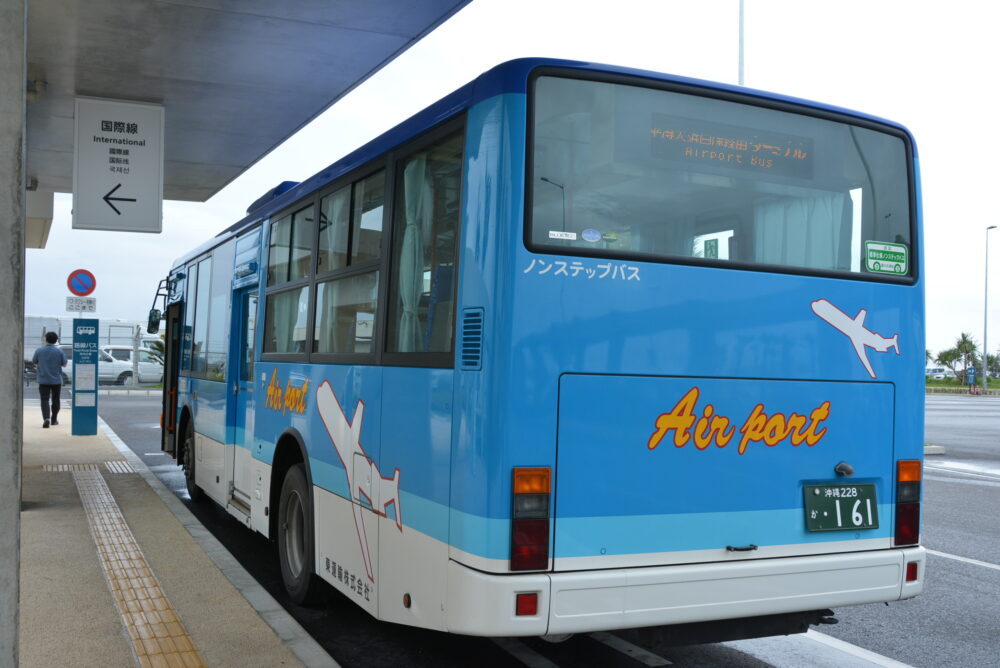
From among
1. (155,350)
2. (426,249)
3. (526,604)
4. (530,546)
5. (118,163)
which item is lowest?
(526,604)

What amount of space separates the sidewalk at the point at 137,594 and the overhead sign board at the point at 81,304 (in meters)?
9.88

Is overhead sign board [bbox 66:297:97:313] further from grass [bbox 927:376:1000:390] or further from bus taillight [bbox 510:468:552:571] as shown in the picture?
grass [bbox 927:376:1000:390]

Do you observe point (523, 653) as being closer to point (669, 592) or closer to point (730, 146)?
point (669, 592)

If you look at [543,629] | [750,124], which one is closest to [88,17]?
[750,124]

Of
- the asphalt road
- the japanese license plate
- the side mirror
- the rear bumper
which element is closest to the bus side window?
the rear bumper

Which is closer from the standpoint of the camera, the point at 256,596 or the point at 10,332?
the point at 10,332

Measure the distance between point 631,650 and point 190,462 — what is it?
651 centimetres

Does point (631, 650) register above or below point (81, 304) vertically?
below

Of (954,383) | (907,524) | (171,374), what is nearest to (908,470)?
(907,524)

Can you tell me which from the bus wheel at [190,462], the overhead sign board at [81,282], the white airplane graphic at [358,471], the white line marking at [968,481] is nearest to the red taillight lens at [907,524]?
the white airplane graphic at [358,471]

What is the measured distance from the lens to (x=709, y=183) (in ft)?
14.3

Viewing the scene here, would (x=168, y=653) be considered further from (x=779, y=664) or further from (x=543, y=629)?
(x=779, y=664)

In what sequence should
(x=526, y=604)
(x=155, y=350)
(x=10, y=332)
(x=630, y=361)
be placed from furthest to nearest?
(x=155, y=350) → (x=630, y=361) → (x=526, y=604) → (x=10, y=332)

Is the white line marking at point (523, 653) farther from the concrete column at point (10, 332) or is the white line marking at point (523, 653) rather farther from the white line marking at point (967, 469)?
the white line marking at point (967, 469)
